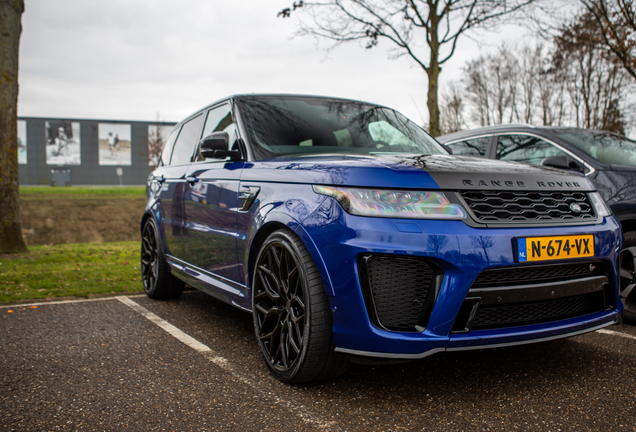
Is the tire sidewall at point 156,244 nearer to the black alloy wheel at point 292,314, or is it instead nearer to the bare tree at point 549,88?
the black alloy wheel at point 292,314

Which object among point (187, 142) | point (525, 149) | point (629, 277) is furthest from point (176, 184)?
point (629, 277)

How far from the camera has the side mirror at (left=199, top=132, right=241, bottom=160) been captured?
3.39 meters

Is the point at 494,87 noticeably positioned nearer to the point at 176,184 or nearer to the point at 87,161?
the point at 176,184

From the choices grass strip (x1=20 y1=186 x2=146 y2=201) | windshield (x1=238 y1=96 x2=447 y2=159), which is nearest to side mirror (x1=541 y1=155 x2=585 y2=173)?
windshield (x1=238 y1=96 x2=447 y2=159)

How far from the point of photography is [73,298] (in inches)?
205

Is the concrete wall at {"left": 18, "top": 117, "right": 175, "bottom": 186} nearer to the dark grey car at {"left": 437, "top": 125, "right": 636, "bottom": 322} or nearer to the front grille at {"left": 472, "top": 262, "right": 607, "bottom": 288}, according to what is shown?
the dark grey car at {"left": 437, "top": 125, "right": 636, "bottom": 322}

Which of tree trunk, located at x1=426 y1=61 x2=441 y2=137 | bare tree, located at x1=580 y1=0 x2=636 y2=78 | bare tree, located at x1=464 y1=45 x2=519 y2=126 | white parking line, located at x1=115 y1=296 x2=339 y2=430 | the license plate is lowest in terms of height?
white parking line, located at x1=115 y1=296 x2=339 y2=430

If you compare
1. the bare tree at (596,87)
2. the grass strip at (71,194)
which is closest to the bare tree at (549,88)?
the bare tree at (596,87)

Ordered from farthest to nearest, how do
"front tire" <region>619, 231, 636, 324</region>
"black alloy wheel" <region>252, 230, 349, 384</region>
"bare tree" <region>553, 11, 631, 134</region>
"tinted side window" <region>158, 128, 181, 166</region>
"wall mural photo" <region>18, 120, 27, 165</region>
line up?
"wall mural photo" <region>18, 120, 27, 165</region>, "bare tree" <region>553, 11, 631, 134</region>, "tinted side window" <region>158, 128, 181, 166</region>, "front tire" <region>619, 231, 636, 324</region>, "black alloy wheel" <region>252, 230, 349, 384</region>

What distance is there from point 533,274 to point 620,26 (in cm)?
922

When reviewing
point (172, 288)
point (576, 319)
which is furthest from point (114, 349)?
point (576, 319)

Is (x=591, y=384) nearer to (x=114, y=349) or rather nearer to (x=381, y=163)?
(x=381, y=163)

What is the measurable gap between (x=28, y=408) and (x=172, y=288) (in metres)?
2.56

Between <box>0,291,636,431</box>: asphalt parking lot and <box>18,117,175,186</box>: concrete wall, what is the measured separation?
5872 cm
